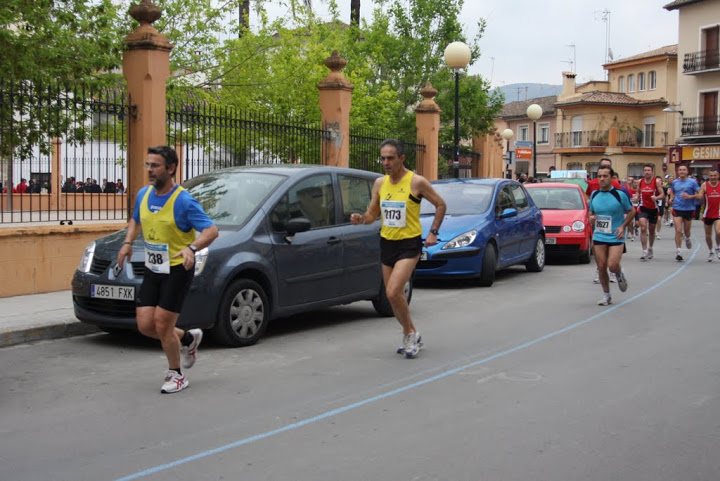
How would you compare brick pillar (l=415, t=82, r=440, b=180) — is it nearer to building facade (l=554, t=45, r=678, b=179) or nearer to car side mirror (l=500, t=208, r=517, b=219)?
car side mirror (l=500, t=208, r=517, b=219)

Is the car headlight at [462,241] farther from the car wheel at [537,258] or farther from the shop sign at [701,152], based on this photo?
the shop sign at [701,152]

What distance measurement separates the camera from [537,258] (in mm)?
15602

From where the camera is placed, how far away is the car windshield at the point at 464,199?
546 inches

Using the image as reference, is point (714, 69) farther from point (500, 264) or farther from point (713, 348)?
point (713, 348)

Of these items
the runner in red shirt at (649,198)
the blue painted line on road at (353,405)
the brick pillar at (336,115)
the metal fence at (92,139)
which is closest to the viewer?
the blue painted line on road at (353,405)

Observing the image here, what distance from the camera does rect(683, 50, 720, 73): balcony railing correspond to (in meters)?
55.3

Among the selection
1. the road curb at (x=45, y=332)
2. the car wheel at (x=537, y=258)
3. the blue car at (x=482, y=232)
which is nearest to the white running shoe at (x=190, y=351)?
the road curb at (x=45, y=332)

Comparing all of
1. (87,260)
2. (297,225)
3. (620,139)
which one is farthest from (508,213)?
(620,139)

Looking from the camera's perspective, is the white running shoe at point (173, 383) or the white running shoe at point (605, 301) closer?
the white running shoe at point (173, 383)

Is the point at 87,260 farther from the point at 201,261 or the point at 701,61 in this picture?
the point at 701,61

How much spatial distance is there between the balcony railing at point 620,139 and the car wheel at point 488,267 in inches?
2251

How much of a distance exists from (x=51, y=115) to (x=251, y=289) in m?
4.67

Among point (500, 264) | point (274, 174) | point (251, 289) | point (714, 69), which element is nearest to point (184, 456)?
point (251, 289)

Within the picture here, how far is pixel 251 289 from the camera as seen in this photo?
26.8 feet
